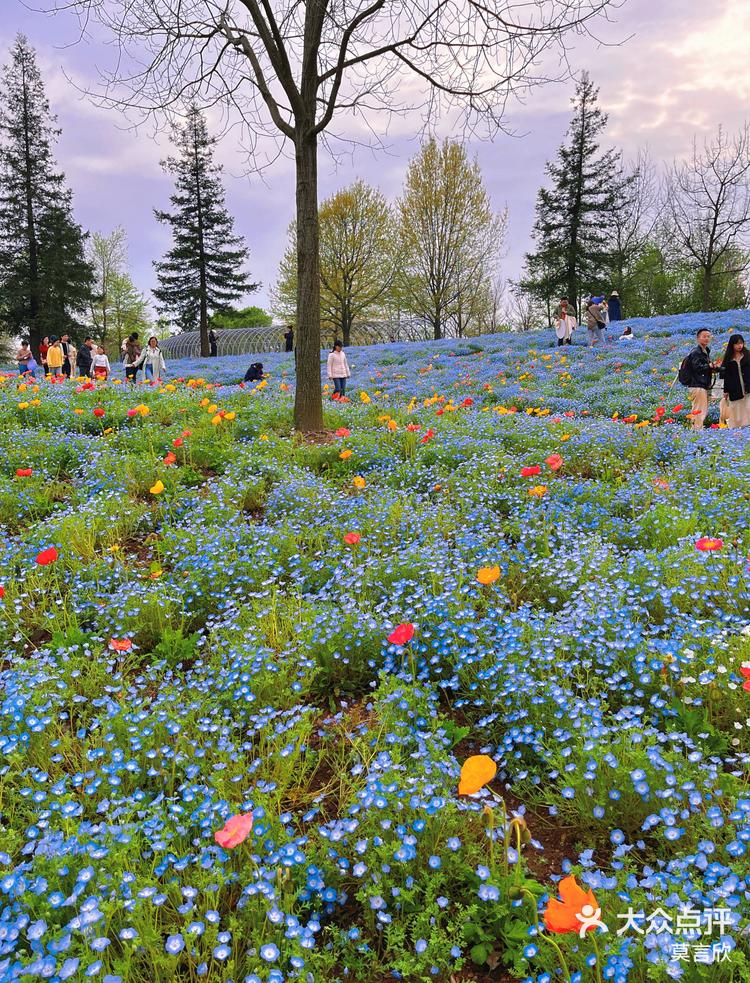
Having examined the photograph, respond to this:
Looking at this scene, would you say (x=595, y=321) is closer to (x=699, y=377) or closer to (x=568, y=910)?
(x=699, y=377)

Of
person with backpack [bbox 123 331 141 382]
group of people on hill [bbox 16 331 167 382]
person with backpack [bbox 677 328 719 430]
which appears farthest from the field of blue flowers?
person with backpack [bbox 123 331 141 382]

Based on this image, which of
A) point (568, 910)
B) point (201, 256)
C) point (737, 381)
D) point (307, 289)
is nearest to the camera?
point (568, 910)

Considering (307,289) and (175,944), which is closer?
(175,944)

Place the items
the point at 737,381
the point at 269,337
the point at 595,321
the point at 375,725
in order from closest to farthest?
the point at 375,725
the point at 737,381
the point at 595,321
the point at 269,337

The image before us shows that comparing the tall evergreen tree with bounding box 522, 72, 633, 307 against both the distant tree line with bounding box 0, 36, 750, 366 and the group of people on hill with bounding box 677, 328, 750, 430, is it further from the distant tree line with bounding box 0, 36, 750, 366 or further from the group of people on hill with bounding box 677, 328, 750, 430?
the group of people on hill with bounding box 677, 328, 750, 430

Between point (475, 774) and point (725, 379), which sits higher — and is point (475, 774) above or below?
A: below

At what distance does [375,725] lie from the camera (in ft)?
9.55

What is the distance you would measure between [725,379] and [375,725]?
900 cm

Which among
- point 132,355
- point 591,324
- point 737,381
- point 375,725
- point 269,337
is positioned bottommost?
point 375,725

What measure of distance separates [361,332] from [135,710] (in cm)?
5110

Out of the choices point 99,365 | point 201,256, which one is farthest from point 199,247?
point 99,365

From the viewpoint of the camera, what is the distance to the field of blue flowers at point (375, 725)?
1.85 meters

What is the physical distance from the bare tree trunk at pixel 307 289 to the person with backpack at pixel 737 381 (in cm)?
625

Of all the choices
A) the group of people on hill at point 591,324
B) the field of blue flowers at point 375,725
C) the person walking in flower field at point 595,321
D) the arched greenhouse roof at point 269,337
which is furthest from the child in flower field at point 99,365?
the arched greenhouse roof at point 269,337
